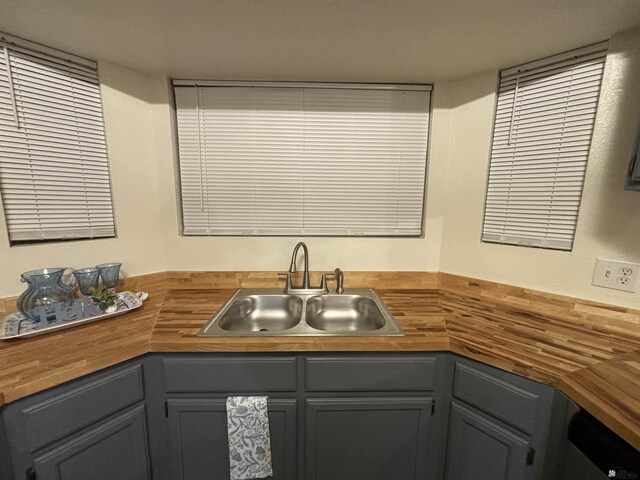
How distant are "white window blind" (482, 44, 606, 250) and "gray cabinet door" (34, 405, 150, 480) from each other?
1901 mm

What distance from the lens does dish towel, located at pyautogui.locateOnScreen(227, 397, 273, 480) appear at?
3.63 feet

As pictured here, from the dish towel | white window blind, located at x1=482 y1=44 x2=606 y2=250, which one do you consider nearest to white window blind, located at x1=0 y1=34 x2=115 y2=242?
the dish towel

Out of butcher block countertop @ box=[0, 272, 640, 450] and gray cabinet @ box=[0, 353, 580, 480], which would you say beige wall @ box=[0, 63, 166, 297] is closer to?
butcher block countertop @ box=[0, 272, 640, 450]

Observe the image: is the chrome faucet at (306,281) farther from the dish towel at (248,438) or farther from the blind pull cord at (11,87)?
the blind pull cord at (11,87)

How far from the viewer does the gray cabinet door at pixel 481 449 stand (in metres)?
0.98

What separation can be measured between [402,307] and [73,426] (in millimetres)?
1394

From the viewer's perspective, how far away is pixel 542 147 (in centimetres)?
133

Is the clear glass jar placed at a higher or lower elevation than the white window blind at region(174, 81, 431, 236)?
lower

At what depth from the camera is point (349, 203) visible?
5.45ft

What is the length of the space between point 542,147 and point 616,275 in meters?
0.66

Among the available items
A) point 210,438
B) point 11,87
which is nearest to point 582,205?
point 210,438

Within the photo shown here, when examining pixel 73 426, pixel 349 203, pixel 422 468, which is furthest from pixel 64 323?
pixel 422 468

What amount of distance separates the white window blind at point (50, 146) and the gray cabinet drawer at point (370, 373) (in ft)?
4.42

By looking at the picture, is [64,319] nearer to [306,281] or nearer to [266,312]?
[266,312]
